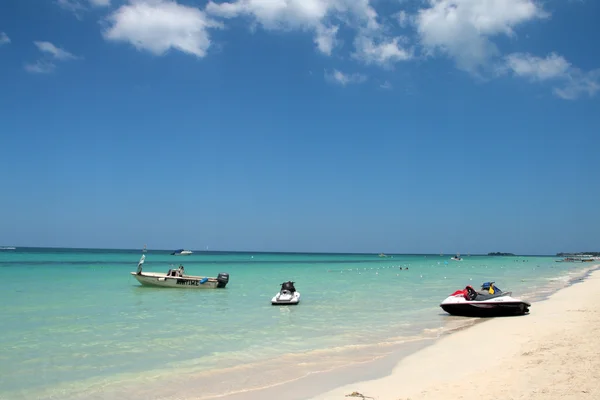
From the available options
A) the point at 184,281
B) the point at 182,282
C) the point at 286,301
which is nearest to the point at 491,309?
the point at 286,301

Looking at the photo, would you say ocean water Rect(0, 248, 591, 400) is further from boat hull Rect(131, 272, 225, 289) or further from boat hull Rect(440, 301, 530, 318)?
boat hull Rect(131, 272, 225, 289)

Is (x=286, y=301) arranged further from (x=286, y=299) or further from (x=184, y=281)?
(x=184, y=281)

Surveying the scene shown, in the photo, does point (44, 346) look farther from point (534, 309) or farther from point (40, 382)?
point (534, 309)

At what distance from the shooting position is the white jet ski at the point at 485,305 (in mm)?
18625

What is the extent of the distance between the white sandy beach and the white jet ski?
2860 millimetres

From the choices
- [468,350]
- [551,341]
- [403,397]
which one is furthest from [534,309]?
[403,397]

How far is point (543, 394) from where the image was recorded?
747cm

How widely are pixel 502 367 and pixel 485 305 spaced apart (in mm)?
9677

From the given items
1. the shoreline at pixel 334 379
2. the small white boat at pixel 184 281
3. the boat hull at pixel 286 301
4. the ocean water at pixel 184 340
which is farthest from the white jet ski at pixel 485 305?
the small white boat at pixel 184 281

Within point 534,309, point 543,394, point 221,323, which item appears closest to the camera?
point 543,394

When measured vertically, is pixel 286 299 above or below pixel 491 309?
below

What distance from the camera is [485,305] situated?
18734mm

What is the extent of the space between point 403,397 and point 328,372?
2.74 meters

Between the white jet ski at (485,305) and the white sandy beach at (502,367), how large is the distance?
286 centimetres
